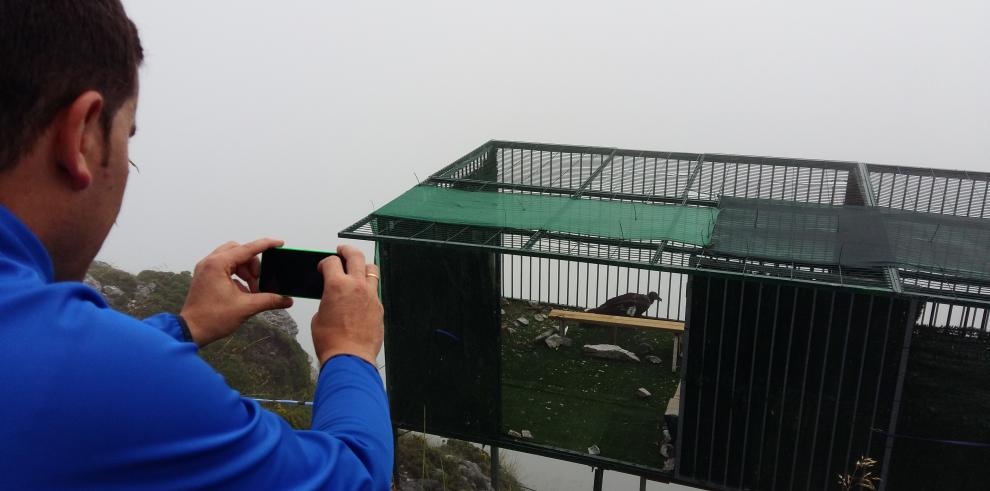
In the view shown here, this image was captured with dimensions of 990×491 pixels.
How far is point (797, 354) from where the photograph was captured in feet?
20.6

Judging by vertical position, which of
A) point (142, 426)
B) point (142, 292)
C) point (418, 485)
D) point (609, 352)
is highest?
point (142, 426)

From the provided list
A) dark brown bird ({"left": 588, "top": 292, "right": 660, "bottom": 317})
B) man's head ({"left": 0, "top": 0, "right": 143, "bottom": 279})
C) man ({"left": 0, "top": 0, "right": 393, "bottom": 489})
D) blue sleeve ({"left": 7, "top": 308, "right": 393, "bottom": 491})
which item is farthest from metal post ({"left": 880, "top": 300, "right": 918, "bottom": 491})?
man's head ({"left": 0, "top": 0, "right": 143, "bottom": 279})

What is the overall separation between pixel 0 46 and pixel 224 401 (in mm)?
580

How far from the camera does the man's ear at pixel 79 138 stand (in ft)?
3.79

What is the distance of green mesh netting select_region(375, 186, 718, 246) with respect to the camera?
6.84 meters

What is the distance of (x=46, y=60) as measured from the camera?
113 centimetres

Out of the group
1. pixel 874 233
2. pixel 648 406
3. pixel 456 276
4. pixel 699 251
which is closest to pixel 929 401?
pixel 874 233

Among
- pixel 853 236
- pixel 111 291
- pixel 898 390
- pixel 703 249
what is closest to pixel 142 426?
pixel 703 249

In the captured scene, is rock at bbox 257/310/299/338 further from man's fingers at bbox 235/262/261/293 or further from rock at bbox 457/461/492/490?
man's fingers at bbox 235/262/261/293

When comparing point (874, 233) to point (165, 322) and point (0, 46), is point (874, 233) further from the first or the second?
point (0, 46)

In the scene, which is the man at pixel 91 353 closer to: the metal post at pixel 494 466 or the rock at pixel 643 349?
the metal post at pixel 494 466

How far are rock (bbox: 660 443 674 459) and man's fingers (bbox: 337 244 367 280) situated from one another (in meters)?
6.10

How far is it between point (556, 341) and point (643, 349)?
1.03 m

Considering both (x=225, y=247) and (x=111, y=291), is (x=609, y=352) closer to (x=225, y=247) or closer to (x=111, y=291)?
(x=225, y=247)
